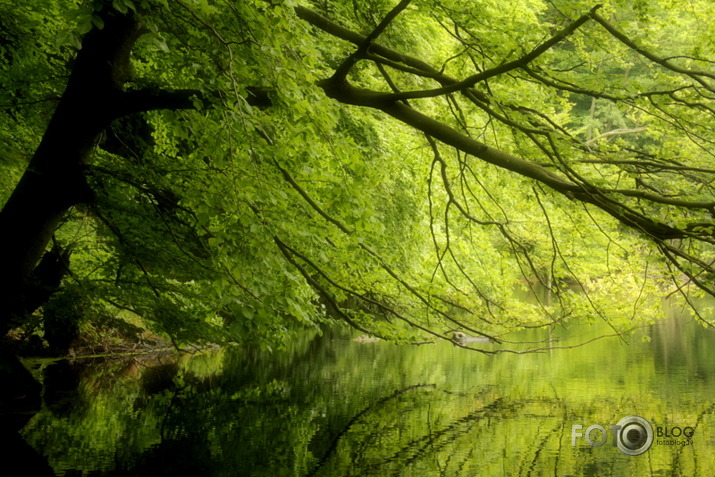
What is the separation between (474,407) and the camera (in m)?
10.4

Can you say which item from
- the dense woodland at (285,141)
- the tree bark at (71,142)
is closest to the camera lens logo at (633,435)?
the dense woodland at (285,141)

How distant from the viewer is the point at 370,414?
984cm

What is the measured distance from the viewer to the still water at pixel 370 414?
7277 mm

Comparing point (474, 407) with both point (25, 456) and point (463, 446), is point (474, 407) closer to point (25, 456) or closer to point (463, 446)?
point (463, 446)

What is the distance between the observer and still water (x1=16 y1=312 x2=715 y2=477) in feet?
23.9

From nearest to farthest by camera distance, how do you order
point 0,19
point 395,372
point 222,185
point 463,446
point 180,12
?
point 180,12
point 222,185
point 0,19
point 463,446
point 395,372

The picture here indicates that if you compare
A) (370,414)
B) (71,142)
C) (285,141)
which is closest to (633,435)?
(370,414)

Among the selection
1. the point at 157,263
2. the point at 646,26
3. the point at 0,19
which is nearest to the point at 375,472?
the point at 157,263

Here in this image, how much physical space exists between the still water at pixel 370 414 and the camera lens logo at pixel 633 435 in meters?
0.14

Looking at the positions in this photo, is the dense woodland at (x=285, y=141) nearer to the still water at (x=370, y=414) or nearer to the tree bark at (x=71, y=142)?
the tree bark at (x=71, y=142)

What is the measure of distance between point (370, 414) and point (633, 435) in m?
3.66

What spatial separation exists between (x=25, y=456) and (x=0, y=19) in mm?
4501

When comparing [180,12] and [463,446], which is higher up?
[180,12]

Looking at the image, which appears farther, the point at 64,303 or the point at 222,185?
the point at 64,303
